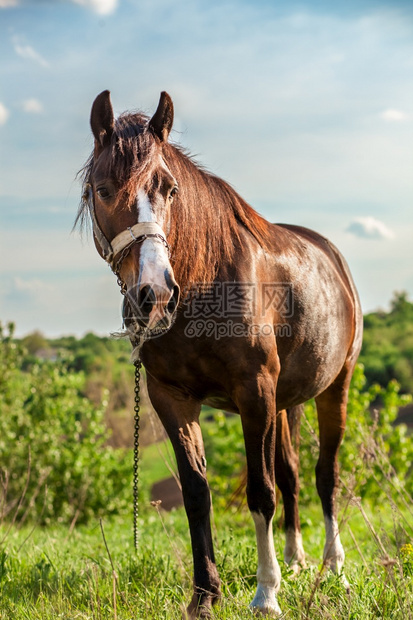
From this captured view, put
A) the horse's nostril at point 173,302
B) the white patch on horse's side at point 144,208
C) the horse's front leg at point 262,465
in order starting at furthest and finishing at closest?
1. the horse's front leg at point 262,465
2. the white patch on horse's side at point 144,208
3. the horse's nostril at point 173,302

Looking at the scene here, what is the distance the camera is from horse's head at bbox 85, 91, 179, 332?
8.34ft

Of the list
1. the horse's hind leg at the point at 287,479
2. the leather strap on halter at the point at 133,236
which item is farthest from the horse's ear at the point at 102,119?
the horse's hind leg at the point at 287,479

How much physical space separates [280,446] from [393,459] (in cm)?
711

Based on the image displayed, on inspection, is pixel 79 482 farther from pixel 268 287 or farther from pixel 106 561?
pixel 268 287

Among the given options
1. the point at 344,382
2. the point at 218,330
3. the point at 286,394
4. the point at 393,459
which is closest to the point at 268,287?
the point at 218,330

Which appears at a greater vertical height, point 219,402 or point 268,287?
point 268,287

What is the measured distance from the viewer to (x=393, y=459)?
35.3 feet

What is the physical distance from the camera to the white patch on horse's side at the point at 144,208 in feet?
8.93

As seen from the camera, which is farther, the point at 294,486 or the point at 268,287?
the point at 294,486

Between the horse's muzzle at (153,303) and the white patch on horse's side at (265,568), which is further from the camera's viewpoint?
the white patch on horse's side at (265,568)

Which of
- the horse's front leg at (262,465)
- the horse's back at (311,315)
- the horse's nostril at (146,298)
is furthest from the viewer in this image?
the horse's back at (311,315)

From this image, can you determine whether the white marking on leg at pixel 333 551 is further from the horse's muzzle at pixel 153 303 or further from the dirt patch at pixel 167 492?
the dirt patch at pixel 167 492

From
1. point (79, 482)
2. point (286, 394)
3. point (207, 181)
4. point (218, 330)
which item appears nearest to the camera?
point (218, 330)

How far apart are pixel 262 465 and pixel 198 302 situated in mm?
927
